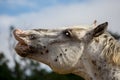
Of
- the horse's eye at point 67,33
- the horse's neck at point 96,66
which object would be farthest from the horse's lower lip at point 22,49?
the horse's neck at point 96,66

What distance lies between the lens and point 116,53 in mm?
7988

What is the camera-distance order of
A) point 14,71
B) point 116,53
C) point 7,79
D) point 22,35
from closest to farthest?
point 116,53 < point 22,35 < point 7,79 < point 14,71

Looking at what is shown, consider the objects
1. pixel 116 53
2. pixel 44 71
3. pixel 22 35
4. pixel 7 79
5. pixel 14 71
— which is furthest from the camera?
pixel 44 71

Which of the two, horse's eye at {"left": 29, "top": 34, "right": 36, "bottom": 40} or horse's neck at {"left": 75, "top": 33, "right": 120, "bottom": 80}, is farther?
horse's eye at {"left": 29, "top": 34, "right": 36, "bottom": 40}

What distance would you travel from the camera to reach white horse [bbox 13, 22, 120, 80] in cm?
810

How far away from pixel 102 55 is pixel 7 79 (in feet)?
179

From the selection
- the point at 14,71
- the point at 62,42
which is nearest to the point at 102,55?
the point at 62,42

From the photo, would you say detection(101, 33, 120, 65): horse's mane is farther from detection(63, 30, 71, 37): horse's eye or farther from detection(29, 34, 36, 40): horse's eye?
detection(29, 34, 36, 40): horse's eye

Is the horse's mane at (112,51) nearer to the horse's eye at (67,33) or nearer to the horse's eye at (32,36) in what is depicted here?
the horse's eye at (67,33)

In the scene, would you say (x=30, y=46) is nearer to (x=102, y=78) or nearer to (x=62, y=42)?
(x=62, y=42)

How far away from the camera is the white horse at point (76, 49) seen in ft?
26.6

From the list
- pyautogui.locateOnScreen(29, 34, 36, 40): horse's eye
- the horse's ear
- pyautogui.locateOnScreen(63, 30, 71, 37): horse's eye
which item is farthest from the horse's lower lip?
the horse's ear

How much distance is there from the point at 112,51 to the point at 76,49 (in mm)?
784

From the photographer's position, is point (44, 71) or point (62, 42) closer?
point (62, 42)
